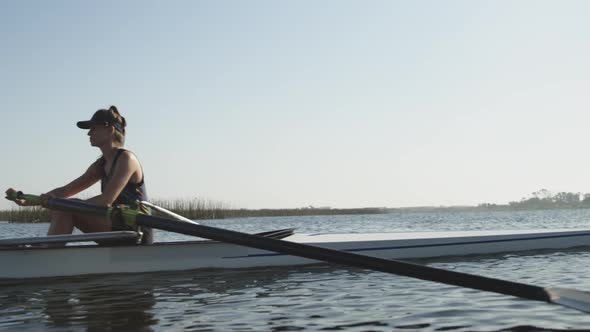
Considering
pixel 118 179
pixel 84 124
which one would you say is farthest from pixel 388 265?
pixel 84 124

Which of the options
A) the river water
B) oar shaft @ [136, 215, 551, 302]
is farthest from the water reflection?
oar shaft @ [136, 215, 551, 302]

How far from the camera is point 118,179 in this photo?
5496 mm

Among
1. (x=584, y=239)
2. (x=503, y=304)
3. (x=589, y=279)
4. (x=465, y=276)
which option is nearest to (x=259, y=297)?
(x=503, y=304)

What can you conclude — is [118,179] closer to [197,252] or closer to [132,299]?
[132,299]

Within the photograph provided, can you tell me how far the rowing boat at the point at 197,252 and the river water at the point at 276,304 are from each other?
122 mm

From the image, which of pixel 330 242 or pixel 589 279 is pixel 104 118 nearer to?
pixel 330 242

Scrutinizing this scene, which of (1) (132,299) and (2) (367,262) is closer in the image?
(2) (367,262)

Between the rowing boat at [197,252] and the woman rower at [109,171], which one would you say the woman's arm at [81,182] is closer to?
the woman rower at [109,171]

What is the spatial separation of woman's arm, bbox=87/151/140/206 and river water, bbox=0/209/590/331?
84 centimetres

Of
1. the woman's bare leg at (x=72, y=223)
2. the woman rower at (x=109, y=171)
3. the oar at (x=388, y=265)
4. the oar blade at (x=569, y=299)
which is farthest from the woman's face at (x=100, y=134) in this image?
the oar blade at (x=569, y=299)

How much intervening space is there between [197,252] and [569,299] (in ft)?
13.9

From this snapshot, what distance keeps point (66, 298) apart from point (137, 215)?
169cm

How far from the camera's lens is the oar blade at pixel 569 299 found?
3.48m

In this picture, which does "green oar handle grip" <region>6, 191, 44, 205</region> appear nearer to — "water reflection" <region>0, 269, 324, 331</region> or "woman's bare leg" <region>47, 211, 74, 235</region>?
"woman's bare leg" <region>47, 211, 74, 235</region>
